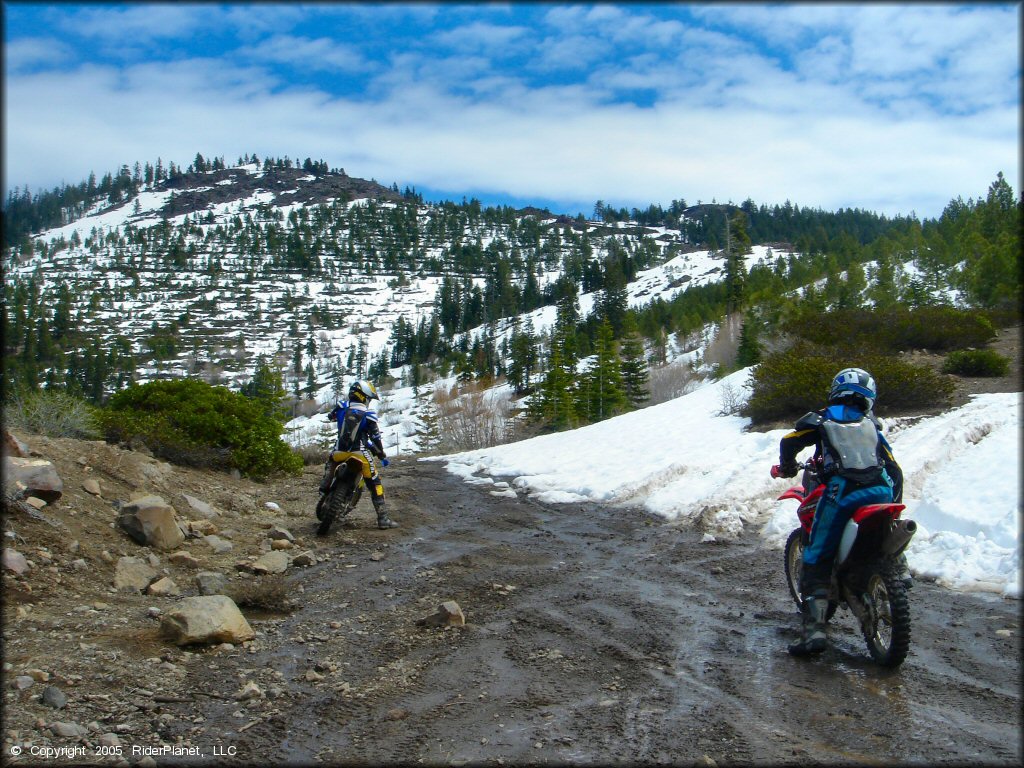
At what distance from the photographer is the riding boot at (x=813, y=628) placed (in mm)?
4848

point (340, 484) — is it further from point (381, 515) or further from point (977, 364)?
point (977, 364)

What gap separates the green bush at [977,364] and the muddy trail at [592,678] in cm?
1039

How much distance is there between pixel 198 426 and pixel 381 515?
494 cm

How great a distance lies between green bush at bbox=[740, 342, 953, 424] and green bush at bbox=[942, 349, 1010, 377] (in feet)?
3.45

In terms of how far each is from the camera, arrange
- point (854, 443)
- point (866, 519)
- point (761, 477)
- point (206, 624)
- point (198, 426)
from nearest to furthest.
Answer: point (866, 519), point (854, 443), point (206, 624), point (761, 477), point (198, 426)

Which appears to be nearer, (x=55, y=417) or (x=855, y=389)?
(x=855, y=389)

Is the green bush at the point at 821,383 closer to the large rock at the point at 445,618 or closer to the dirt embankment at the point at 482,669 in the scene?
the dirt embankment at the point at 482,669

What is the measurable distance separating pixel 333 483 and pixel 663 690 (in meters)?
6.30

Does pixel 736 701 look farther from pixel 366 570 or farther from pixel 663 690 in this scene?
Answer: pixel 366 570

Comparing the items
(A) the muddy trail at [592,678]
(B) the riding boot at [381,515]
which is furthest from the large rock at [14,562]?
(B) the riding boot at [381,515]

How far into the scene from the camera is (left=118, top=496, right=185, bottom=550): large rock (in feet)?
24.5

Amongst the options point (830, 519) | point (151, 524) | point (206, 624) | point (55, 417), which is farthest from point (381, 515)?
point (830, 519)

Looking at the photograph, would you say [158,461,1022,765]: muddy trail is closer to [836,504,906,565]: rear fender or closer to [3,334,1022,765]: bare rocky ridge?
[3,334,1022,765]: bare rocky ridge

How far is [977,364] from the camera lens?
49.6 ft
